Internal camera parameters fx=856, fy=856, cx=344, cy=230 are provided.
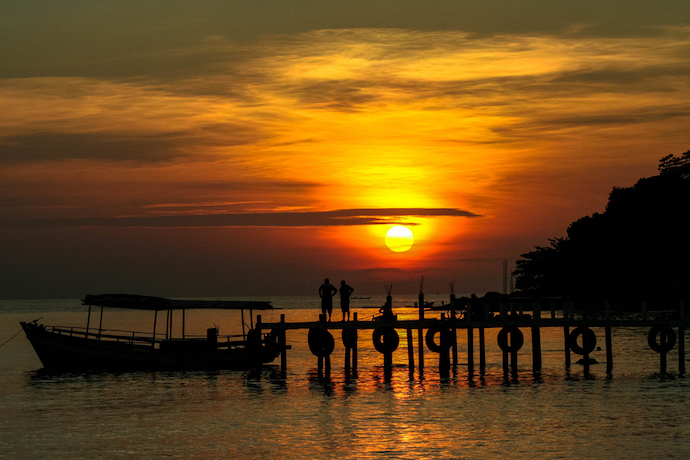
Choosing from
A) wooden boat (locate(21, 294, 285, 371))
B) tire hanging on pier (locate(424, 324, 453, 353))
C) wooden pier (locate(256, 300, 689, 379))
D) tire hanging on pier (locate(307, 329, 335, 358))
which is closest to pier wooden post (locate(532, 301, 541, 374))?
wooden pier (locate(256, 300, 689, 379))

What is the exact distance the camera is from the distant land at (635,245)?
127 meters

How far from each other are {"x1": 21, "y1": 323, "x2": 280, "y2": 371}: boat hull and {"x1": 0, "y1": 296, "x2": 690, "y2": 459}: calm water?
2.60 ft

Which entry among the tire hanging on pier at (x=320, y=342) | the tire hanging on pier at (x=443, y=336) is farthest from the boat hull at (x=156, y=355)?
the tire hanging on pier at (x=443, y=336)

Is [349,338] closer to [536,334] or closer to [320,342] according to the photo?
[320,342]

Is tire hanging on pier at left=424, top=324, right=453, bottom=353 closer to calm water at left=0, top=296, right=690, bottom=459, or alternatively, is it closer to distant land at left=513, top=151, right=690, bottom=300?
calm water at left=0, top=296, right=690, bottom=459

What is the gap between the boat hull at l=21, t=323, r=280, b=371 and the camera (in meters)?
49.1

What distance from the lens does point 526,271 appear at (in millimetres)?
176000

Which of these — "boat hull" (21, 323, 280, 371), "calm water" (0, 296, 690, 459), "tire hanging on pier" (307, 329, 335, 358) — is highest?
"tire hanging on pier" (307, 329, 335, 358)

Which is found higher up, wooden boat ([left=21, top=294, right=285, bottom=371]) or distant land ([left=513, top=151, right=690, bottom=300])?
distant land ([left=513, top=151, right=690, bottom=300])

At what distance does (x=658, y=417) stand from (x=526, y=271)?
477 feet

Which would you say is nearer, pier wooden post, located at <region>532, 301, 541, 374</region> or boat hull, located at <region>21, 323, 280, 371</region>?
pier wooden post, located at <region>532, 301, 541, 374</region>

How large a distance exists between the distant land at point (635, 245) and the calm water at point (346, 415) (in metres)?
79.9

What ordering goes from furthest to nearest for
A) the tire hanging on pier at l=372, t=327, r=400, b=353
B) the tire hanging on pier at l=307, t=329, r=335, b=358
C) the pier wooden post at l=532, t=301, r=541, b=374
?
the tire hanging on pier at l=307, t=329, r=335, b=358 → the tire hanging on pier at l=372, t=327, r=400, b=353 → the pier wooden post at l=532, t=301, r=541, b=374

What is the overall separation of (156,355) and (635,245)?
330 ft
